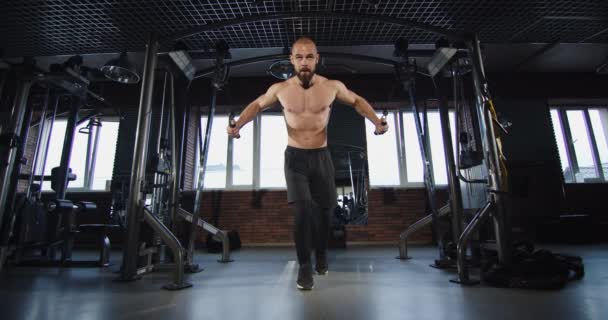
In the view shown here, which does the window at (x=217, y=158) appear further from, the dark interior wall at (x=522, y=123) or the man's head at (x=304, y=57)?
the man's head at (x=304, y=57)

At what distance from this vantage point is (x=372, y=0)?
2203 mm

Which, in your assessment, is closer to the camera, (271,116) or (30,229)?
(30,229)

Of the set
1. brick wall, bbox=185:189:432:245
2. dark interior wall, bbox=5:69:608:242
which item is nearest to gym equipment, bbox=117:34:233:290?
brick wall, bbox=185:189:432:245

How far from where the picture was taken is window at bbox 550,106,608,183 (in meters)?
6.55

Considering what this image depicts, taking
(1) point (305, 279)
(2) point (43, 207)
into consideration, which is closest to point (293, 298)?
(1) point (305, 279)

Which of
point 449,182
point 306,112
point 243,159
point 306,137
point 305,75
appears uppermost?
point 243,159

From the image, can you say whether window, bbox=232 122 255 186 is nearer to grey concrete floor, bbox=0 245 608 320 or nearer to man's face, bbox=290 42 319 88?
grey concrete floor, bbox=0 245 608 320

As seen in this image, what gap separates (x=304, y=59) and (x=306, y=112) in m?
0.35

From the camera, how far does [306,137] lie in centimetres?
207

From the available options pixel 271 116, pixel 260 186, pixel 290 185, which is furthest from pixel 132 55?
pixel 290 185

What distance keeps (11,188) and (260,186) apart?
3813 mm

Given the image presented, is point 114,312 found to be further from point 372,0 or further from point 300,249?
point 372,0

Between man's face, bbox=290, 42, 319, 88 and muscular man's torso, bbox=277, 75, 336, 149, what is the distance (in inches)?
3.9

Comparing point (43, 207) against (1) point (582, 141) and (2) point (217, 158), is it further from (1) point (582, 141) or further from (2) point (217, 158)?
(1) point (582, 141)
